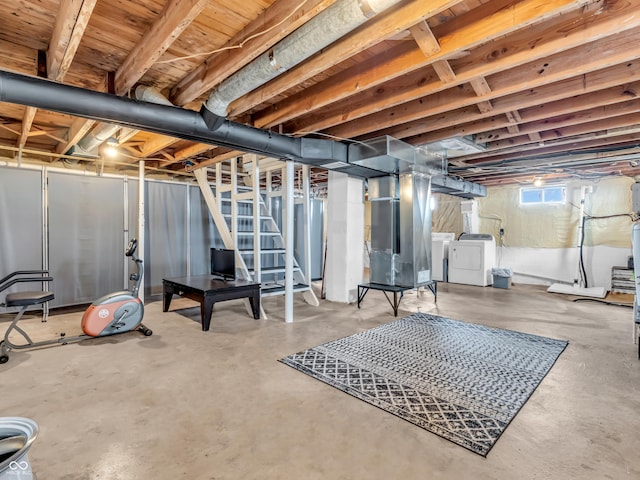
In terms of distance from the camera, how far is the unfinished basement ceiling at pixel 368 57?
1867 mm

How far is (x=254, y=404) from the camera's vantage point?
2244 mm

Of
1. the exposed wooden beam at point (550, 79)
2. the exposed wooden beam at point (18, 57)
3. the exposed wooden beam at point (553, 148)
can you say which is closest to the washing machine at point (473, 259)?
the exposed wooden beam at point (553, 148)

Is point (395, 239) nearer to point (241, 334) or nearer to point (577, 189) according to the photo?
point (241, 334)

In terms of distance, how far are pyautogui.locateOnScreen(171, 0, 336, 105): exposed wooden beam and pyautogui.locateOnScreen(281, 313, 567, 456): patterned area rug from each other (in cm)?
243

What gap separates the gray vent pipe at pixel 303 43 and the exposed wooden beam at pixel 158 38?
52 cm

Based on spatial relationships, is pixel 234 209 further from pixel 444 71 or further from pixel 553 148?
pixel 553 148

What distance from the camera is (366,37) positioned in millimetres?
2002

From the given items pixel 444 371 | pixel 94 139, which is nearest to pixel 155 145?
pixel 94 139

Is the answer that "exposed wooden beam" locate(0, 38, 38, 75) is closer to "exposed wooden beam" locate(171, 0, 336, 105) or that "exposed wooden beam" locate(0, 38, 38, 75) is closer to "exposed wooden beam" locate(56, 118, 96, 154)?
"exposed wooden beam" locate(56, 118, 96, 154)

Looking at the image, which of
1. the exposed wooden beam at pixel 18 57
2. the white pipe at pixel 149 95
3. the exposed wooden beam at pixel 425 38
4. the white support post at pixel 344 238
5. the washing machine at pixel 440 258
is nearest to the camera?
the exposed wooden beam at pixel 425 38

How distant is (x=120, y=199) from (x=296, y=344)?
4032mm

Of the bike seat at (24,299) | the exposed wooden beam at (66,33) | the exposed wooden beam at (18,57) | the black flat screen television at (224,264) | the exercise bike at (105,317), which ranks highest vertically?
the exposed wooden beam at (18,57)

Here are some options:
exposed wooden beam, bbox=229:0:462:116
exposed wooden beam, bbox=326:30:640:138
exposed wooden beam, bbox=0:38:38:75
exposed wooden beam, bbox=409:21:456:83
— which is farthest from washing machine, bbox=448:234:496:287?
exposed wooden beam, bbox=0:38:38:75

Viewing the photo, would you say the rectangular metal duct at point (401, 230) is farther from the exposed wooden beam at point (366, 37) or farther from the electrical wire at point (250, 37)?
the electrical wire at point (250, 37)
